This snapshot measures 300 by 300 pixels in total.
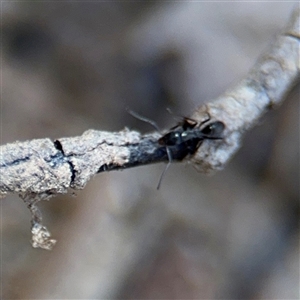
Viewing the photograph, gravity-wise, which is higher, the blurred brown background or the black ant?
the blurred brown background

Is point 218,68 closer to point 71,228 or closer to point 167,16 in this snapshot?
point 167,16

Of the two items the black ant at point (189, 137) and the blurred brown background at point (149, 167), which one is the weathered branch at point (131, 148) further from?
the blurred brown background at point (149, 167)

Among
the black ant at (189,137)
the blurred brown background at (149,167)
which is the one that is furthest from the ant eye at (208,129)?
the blurred brown background at (149,167)

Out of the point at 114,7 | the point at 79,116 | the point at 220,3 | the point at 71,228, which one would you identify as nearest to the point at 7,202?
the point at 71,228

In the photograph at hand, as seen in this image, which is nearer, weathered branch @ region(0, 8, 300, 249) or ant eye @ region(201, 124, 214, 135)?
weathered branch @ region(0, 8, 300, 249)

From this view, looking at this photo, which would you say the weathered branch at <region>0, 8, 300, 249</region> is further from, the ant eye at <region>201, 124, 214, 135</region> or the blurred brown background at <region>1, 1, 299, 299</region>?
the blurred brown background at <region>1, 1, 299, 299</region>

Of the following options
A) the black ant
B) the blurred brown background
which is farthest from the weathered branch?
the blurred brown background

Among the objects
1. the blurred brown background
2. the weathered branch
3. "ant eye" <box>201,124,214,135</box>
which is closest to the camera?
the weathered branch
